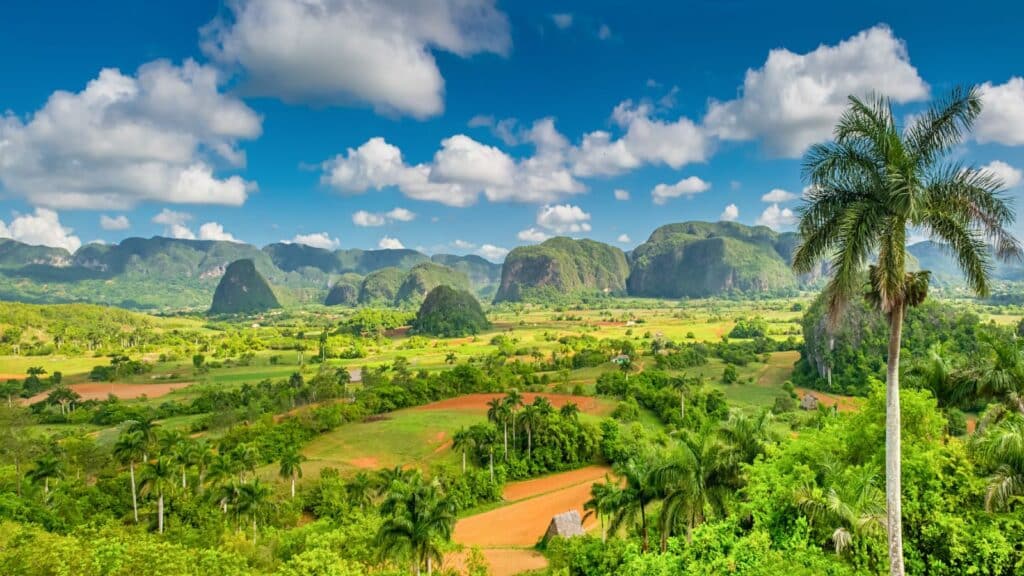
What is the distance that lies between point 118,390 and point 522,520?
3598 inches

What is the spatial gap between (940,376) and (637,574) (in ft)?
48.5

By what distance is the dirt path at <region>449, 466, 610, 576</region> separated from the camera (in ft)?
112

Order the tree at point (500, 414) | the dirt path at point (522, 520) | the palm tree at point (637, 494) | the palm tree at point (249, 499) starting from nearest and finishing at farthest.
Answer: the palm tree at point (637, 494), the dirt path at point (522, 520), the palm tree at point (249, 499), the tree at point (500, 414)

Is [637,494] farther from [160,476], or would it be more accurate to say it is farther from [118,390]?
[118,390]

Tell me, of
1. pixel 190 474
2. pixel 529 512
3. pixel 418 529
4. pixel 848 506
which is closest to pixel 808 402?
pixel 529 512

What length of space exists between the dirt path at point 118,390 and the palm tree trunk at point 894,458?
108 metres

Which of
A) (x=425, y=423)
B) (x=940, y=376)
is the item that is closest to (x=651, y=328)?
(x=425, y=423)

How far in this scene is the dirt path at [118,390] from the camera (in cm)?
8994

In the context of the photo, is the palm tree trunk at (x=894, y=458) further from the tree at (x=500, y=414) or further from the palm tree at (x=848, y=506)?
the tree at (x=500, y=414)

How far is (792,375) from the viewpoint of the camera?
307 ft

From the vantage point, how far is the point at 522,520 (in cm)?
4219

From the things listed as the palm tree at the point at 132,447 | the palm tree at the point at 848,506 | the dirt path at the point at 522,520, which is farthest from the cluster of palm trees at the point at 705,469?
the palm tree at the point at 132,447

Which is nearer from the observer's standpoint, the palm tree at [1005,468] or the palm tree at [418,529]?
the palm tree at [1005,468]

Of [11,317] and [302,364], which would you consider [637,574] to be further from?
[11,317]
